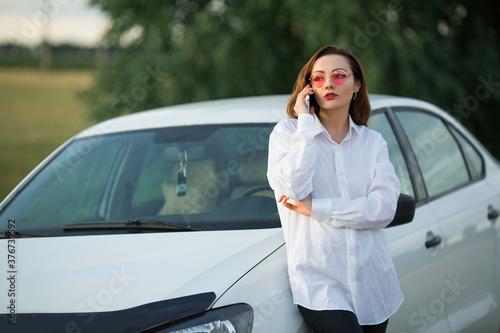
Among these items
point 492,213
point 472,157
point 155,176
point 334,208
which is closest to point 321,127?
point 334,208

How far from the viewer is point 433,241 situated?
341 centimetres

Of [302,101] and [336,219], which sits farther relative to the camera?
[302,101]

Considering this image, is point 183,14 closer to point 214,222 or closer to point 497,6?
point 497,6

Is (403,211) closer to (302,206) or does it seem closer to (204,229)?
(302,206)

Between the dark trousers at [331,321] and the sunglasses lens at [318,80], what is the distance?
2.74 feet

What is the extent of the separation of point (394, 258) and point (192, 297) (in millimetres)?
1134

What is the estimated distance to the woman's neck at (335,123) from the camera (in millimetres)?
2654

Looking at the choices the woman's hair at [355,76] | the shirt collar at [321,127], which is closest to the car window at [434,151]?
the woman's hair at [355,76]

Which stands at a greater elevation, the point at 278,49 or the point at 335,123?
the point at 278,49

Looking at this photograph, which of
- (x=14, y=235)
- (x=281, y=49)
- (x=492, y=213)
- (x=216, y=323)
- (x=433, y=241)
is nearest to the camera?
(x=216, y=323)

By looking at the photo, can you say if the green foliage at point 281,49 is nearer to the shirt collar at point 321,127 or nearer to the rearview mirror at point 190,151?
the rearview mirror at point 190,151

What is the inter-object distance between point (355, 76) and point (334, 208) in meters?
0.59

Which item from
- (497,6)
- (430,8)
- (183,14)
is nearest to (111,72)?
(183,14)

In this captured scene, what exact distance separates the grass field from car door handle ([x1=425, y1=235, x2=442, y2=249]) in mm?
7680
